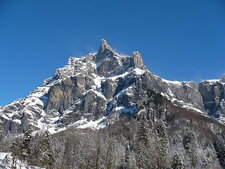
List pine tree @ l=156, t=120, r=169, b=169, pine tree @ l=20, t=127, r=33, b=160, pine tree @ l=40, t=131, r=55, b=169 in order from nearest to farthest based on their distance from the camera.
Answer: pine tree @ l=156, t=120, r=169, b=169
pine tree @ l=20, t=127, r=33, b=160
pine tree @ l=40, t=131, r=55, b=169

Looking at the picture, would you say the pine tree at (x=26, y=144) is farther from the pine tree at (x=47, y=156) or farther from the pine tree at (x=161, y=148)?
the pine tree at (x=161, y=148)

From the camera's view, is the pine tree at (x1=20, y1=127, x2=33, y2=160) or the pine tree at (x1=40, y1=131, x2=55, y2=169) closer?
the pine tree at (x1=20, y1=127, x2=33, y2=160)

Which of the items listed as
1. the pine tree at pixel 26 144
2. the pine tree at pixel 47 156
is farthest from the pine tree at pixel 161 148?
the pine tree at pixel 26 144

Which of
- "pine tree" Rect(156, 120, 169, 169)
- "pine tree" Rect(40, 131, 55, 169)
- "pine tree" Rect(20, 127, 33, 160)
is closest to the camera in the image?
"pine tree" Rect(156, 120, 169, 169)

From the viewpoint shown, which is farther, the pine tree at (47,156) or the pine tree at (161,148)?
the pine tree at (47,156)

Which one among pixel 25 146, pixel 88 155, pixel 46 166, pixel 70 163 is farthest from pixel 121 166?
pixel 25 146

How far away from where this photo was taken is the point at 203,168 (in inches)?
5723

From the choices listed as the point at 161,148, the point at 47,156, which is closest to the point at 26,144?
the point at 47,156

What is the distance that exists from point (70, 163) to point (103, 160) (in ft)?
44.5

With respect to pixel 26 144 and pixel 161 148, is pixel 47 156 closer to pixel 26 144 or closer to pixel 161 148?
pixel 26 144

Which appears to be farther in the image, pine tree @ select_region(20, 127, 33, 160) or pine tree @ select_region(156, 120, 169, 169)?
pine tree @ select_region(20, 127, 33, 160)

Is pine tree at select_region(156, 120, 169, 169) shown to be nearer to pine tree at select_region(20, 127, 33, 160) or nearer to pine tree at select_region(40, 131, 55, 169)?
pine tree at select_region(40, 131, 55, 169)

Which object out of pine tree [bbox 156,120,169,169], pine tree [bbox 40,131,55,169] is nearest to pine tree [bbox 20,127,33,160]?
pine tree [bbox 40,131,55,169]

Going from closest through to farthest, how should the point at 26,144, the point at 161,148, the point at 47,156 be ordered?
the point at 161,148
the point at 26,144
the point at 47,156
